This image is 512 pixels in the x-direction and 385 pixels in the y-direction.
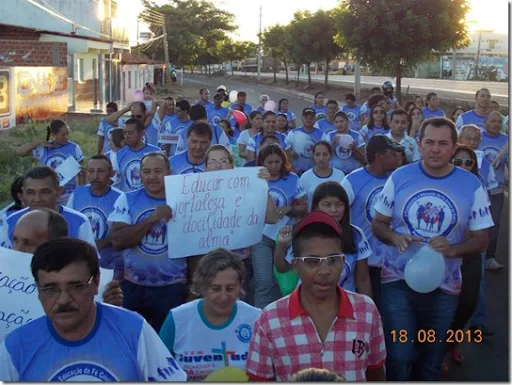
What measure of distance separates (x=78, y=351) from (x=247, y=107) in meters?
12.7

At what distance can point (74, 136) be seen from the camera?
1816 centimetres

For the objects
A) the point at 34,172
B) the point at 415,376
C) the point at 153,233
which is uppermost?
the point at 34,172

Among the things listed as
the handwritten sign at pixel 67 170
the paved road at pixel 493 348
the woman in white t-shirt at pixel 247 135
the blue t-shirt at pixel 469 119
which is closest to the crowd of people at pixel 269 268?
the paved road at pixel 493 348

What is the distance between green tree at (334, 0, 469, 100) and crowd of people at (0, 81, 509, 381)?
16096 mm

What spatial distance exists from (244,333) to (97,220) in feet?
7.77

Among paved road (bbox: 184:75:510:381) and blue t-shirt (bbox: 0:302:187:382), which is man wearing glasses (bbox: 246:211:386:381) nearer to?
blue t-shirt (bbox: 0:302:187:382)

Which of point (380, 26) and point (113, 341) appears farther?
point (380, 26)

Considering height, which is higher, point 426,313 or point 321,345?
point 321,345

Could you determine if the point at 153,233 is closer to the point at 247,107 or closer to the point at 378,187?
the point at 378,187

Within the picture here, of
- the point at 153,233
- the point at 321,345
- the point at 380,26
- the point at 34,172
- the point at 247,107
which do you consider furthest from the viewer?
the point at 380,26

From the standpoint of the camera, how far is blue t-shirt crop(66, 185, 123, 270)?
5689mm

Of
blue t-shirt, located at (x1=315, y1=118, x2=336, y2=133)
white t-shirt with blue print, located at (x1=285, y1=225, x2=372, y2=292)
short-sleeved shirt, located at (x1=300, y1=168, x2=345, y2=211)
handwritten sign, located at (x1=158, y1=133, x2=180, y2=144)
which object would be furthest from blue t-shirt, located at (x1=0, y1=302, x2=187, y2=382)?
blue t-shirt, located at (x1=315, y1=118, x2=336, y2=133)

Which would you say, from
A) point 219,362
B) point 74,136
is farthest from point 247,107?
point 219,362

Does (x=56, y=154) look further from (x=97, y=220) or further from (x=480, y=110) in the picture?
(x=480, y=110)
